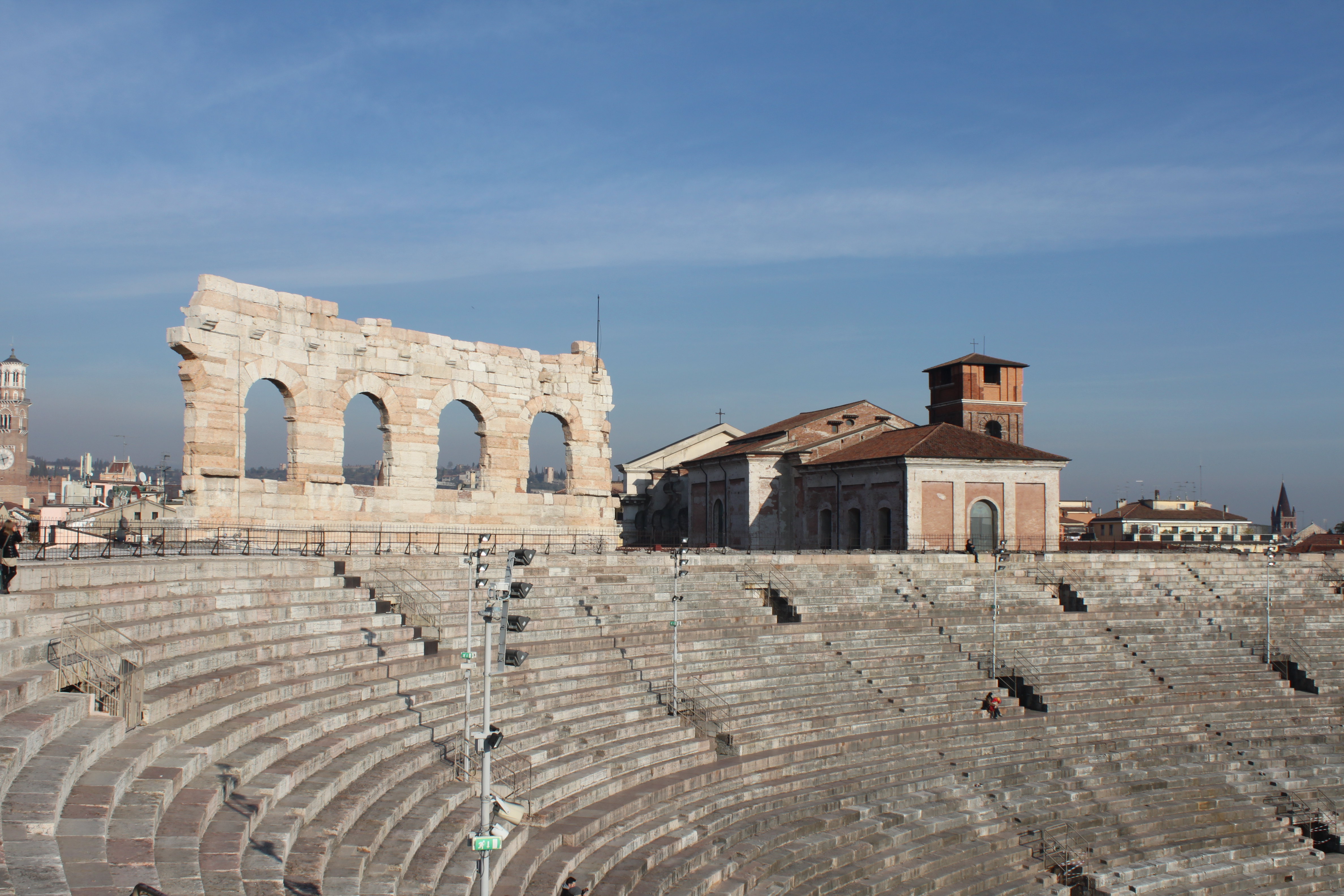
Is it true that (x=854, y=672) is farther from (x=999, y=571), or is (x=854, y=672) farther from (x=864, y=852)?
(x=999, y=571)

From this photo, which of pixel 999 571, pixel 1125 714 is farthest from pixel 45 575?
pixel 999 571

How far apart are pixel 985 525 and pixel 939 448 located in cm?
342

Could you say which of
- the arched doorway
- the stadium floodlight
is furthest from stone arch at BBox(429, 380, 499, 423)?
the arched doorway

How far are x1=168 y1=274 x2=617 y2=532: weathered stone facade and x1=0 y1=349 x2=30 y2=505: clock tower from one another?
432ft

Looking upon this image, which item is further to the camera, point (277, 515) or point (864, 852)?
point (277, 515)

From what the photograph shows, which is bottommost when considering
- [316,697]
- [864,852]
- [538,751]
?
[864,852]

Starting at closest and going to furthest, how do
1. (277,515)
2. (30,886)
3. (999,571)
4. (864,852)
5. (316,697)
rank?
(30,886) < (316,697) < (864,852) < (277,515) < (999,571)

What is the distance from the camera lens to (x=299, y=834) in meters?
12.0

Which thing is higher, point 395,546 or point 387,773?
point 395,546

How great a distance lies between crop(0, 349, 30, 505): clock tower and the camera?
13888 cm

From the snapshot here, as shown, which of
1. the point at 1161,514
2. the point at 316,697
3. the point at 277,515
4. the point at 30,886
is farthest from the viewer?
the point at 1161,514

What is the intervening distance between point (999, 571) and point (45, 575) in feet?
92.2

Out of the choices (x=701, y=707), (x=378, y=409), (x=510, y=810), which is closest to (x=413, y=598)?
(x=701, y=707)

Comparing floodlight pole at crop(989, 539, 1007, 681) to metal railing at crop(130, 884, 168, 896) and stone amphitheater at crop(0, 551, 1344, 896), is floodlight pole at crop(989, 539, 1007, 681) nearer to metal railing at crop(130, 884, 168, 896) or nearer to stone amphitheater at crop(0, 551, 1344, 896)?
stone amphitheater at crop(0, 551, 1344, 896)
